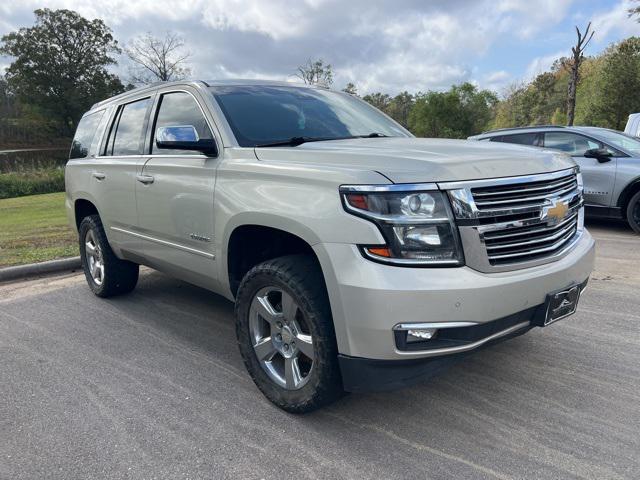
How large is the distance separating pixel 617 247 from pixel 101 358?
21.0ft

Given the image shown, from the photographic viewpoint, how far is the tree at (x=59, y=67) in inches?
2339

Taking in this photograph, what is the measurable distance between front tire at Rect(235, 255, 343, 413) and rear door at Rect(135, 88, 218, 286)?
0.58 meters

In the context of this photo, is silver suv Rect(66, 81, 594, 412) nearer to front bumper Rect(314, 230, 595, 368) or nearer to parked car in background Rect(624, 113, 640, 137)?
front bumper Rect(314, 230, 595, 368)

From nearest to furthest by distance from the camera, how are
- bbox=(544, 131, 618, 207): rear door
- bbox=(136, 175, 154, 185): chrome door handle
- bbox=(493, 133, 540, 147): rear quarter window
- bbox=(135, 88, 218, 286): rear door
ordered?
bbox=(135, 88, 218, 286): rear door
bbox=(136, 175, 154, 185): chrome door handle
bbox=(544, 131, 618, 207): rear door
bbox=(493, 133, 540, 147): rear quarter window

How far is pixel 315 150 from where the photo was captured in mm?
2820

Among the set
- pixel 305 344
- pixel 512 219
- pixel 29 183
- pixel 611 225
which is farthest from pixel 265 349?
pixel 29 183

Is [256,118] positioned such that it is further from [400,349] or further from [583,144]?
[583,144]

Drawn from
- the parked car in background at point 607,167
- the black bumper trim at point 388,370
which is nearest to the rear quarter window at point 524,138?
the parked car in background at point 607,167

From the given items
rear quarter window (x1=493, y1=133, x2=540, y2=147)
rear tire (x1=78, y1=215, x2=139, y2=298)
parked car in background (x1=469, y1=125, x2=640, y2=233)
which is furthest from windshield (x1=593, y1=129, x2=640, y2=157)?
rear tire (x1=78, y1=215, x2=139, y2=298)

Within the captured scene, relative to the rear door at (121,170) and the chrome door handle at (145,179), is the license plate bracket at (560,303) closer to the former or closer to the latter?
the chrome door handle at (145,179)

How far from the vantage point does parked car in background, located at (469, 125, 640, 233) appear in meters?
7.50

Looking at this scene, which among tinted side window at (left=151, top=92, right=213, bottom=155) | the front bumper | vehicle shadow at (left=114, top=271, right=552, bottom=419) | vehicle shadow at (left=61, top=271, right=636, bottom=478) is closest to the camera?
the front bumper

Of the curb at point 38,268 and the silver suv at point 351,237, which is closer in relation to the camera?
the silver suv at point 351,237

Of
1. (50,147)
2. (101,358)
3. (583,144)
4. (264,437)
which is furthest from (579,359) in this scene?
(50,147)
